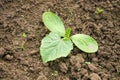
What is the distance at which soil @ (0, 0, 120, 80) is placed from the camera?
4.99ft

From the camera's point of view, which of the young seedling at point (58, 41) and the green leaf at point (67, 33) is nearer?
the young seedling at point (58, 41)

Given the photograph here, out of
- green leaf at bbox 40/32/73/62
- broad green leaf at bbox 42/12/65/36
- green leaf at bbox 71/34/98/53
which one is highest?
broad green leaf at bbox 42/12/65/36

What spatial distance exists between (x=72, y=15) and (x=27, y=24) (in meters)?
0.33

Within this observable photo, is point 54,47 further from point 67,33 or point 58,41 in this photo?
point 67,33

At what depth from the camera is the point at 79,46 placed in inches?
63.8

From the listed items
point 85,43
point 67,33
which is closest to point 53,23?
point 67,33

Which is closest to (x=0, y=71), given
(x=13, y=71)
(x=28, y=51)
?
(x=13, y=71)

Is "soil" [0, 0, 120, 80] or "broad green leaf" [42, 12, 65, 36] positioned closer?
"soil" [0, 0, 120, 80]

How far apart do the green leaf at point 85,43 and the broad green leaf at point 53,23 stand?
0.09 metres

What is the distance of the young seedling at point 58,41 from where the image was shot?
1501 mm

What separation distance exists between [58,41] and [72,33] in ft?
0.65

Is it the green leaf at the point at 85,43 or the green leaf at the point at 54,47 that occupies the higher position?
the green leaf at the point at 54,47

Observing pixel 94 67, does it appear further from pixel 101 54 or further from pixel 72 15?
pixel 72 15

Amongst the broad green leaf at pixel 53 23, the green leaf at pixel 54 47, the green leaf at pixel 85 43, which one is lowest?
the green leaf at pixel 85 43
